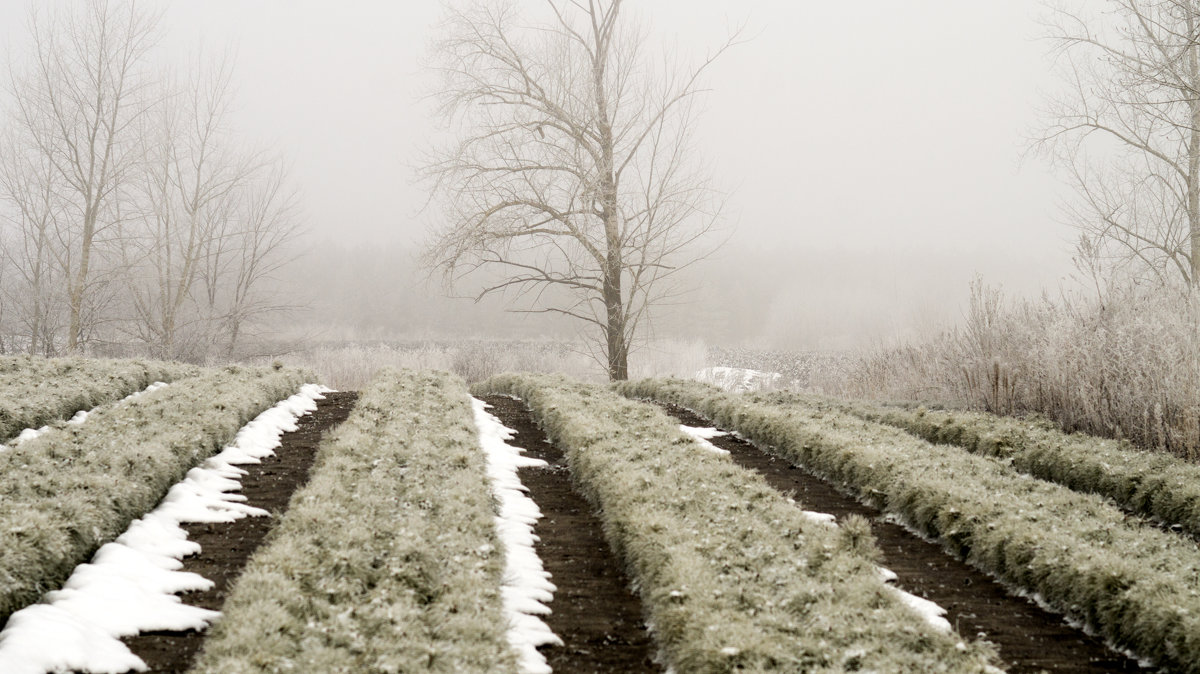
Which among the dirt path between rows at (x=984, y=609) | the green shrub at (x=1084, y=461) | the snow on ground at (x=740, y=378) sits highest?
the snow on ground at (x=740, y=378)

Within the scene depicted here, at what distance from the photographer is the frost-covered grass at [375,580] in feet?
10.8

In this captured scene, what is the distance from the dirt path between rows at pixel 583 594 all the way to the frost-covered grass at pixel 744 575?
116 mm

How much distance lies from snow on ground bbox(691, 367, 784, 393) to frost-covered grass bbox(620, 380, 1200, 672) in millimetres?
8881

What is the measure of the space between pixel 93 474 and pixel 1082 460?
785cm

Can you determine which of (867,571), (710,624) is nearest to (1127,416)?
(867,571)

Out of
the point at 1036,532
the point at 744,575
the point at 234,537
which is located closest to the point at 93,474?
the point at 234,537

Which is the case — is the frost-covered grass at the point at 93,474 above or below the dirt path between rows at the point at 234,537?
above

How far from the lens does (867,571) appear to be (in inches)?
172

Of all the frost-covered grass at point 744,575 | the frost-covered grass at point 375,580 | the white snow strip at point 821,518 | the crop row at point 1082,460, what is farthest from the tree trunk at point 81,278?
the white snow strip at point 821,518

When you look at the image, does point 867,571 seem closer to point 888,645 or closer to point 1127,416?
point 888,645

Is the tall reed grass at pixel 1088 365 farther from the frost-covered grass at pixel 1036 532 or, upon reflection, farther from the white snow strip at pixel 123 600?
the white snow strip at pixel 123 600

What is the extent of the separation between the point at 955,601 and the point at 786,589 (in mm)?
1204

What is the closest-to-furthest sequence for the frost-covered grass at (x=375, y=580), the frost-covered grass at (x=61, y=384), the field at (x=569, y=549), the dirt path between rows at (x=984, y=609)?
the frost-covered grass at (x=375, y=580)
the field at (x=569, y=549)
the dirt path between rows at (x=984, y=609)
the frost-covered grass at (x=61, y=384)

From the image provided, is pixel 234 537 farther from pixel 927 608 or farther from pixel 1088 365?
pixel 1088 365
